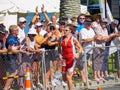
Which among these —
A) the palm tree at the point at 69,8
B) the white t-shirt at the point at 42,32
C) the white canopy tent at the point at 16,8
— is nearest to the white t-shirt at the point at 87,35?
the white t-shirt at the point at 42,32

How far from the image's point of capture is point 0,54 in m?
10.6

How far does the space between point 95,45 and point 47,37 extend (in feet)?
6.04

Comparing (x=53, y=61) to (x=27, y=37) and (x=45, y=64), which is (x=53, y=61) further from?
(x=27, y=37)

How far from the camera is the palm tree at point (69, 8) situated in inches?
713

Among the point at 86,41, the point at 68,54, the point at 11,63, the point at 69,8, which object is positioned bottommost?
the point at 11,63

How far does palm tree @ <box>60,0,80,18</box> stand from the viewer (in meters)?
18.1

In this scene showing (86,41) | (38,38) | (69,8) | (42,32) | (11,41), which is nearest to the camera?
(11,41)

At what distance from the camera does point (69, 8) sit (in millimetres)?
18203

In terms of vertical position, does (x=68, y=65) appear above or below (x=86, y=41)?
below

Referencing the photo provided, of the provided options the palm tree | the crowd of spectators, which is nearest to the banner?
the crowd of spectators

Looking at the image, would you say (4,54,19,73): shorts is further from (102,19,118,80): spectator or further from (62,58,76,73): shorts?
(102,19,118,80): spectator

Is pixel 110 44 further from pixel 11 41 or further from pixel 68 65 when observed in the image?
pixel 11 41

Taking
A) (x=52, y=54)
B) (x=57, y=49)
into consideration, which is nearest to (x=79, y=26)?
(x=57, y=49)

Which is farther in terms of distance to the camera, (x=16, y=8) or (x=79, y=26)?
(x=16, y=8)
